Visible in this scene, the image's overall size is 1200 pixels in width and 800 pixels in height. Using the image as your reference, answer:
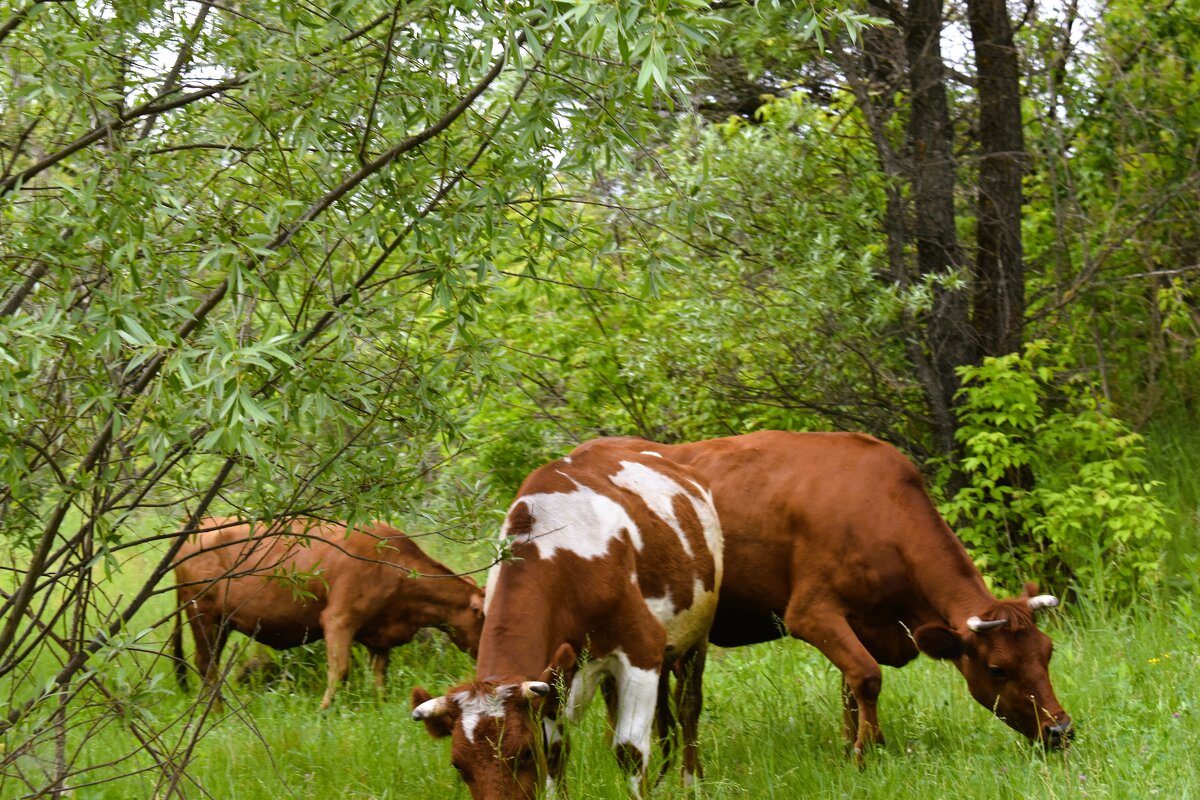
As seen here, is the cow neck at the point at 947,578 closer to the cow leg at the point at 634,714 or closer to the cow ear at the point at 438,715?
the cow leg at the point at 634,714

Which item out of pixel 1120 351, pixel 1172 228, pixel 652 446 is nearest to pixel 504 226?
pixel 652 446

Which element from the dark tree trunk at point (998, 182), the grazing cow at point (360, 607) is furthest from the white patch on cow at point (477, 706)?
the dark tree trunk at point (998, 182)

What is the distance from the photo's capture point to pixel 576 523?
5.62 m

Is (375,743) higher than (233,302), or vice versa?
(233,302)

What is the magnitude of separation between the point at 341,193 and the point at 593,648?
7.54ft

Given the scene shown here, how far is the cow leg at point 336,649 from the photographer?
8.73 m

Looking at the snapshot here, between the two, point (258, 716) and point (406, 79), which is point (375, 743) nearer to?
point (258, 716)

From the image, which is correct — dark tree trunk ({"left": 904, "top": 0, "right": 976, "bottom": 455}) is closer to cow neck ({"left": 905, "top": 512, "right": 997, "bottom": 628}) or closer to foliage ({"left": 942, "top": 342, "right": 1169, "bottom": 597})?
foliage ({"left": 942, "top": 342, "right": 1169, "bottom": 597})

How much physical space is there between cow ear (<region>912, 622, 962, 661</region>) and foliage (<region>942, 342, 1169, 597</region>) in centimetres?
267

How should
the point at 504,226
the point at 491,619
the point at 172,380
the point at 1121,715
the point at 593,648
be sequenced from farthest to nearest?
the point at 1121,715
the point at 593,648
the point at 491,619
the point at 504,226
the point at 172,380

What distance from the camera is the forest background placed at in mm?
4191

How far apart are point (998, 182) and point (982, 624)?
180 inches

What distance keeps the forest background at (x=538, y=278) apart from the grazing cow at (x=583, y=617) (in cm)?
33

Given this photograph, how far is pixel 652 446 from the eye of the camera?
7.41 metres
